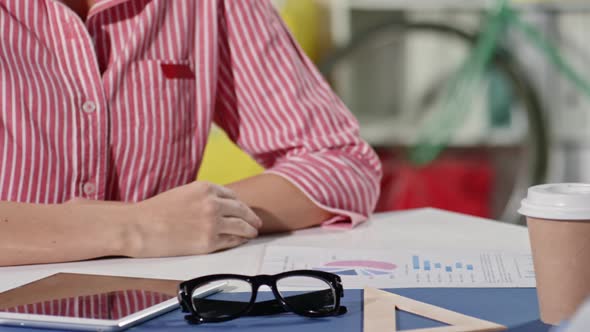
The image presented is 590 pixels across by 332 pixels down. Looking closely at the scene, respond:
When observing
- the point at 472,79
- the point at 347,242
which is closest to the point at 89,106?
the point at 347,242

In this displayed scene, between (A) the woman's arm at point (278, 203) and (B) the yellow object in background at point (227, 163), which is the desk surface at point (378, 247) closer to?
(A) the woman's arm at point (278, 203)

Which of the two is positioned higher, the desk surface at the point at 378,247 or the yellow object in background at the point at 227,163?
the desk surface at the point at 378,247

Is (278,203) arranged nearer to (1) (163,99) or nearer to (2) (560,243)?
(1) (163,99)

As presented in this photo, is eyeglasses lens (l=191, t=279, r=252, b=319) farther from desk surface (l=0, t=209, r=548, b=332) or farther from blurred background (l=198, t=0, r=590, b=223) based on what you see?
blurred background (l=198, t=0, r=590, b=223)

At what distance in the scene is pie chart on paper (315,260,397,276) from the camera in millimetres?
→ 1000

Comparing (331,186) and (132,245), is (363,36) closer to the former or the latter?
(331,186)

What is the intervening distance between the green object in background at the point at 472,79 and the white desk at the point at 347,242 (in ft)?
7.93

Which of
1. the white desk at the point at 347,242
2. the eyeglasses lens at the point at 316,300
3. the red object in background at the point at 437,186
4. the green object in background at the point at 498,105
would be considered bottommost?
the red object in background at the point at 437,186

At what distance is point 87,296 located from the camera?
892 millimetres

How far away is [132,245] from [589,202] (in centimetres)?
54

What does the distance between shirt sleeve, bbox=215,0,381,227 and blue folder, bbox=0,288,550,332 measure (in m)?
0.46

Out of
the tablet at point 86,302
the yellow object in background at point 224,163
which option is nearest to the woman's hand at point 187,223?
the tablet at point 86,302

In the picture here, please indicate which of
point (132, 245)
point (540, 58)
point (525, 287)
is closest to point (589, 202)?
point (525, 287)

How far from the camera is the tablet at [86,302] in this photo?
0.79 meters
